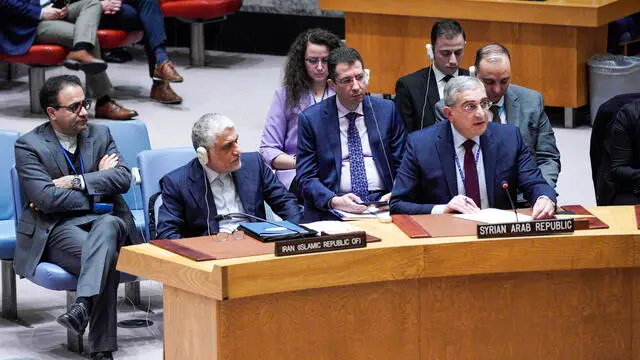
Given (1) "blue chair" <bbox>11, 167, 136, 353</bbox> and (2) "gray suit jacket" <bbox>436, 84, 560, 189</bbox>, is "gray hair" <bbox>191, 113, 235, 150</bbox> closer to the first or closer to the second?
(1) "blue chair" <bbox>11, 167, 136, 353</bbox>

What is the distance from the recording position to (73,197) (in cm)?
589

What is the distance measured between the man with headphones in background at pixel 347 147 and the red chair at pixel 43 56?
3848mm

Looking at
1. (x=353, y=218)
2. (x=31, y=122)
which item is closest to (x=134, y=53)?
(x=31, y=122)

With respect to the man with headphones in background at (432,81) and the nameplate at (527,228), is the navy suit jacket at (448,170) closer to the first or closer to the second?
the nameplate at (527,228)

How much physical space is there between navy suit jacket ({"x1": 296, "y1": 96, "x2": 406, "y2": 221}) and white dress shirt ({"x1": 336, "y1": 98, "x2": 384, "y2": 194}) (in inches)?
0.8

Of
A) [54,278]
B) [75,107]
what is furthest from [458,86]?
[54,278]

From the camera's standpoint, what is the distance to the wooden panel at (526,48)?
962 cm

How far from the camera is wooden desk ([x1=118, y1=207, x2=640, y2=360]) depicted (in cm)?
459

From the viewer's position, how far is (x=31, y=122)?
9609 mm

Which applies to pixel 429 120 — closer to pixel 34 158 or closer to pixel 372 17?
pixel 34 158

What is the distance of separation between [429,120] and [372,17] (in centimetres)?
367

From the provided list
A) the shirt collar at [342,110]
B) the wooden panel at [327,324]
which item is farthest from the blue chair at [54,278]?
the wooden panel at [327,324]

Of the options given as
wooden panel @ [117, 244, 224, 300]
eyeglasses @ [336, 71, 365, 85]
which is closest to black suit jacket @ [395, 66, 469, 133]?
eyeglasses @ [336, 71, 365, 85]

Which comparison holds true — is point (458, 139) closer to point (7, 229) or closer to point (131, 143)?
point (131, 143)
